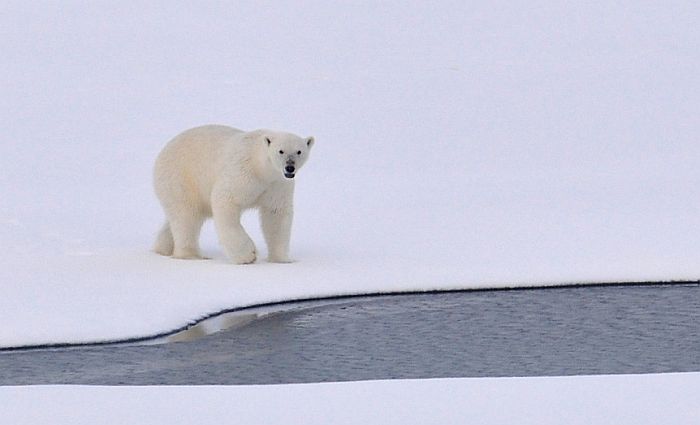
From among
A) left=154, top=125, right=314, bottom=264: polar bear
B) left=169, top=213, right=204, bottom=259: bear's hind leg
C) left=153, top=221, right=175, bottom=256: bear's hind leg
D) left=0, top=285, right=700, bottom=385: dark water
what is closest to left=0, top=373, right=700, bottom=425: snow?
left=0, top=285, right=700, bottom=385: dark water

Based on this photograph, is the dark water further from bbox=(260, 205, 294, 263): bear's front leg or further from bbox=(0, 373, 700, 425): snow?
bbox=(260, 205, 294, 263): bear's front leg

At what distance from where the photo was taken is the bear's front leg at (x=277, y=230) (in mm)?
10281

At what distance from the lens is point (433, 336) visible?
8.29m

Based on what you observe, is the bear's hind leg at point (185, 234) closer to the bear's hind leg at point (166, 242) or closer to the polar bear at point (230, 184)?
the polar bear at point (230, 184)

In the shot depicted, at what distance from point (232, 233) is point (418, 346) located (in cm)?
251

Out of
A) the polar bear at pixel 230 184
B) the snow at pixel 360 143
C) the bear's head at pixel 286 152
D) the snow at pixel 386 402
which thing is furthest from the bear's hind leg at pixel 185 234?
the snow at pixel 386 402

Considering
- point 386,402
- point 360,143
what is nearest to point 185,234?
point 386,402

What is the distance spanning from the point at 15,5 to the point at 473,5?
730 centimetres

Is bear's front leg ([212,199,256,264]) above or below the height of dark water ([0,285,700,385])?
→ above

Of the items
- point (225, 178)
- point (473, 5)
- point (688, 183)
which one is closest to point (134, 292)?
point (225, 178)

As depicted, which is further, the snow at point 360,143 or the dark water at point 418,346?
the snow at point 360,143

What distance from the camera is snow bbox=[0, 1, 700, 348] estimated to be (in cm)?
997

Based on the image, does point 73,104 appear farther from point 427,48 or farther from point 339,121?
point 427,48

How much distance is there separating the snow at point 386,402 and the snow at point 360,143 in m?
2.06
